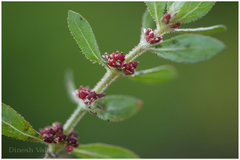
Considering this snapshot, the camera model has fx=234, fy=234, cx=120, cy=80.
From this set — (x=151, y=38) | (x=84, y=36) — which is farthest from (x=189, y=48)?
(x=84, y=36)

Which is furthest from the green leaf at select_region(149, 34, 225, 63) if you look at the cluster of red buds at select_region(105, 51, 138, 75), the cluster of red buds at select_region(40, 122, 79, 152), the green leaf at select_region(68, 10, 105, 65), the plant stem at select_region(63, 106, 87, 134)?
the cluster of red buds at select_region(40, 122, 79, 152)

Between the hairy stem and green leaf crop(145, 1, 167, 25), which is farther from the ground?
green leaf crop(145, 1, 167, 25)

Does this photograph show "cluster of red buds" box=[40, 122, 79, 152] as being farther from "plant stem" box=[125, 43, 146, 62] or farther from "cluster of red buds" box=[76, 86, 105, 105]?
"plant stem" box=[125, 43, 146, 62]

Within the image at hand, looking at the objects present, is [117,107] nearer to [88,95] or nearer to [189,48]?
[88,95]

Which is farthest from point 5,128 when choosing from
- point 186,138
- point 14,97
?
point 186,138

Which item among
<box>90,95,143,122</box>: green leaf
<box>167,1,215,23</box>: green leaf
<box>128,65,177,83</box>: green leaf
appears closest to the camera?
<box>90,95,143,122</box>: green leaf

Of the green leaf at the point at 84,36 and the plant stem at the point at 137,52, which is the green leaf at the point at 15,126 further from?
the plant stem at the point at 137,52
